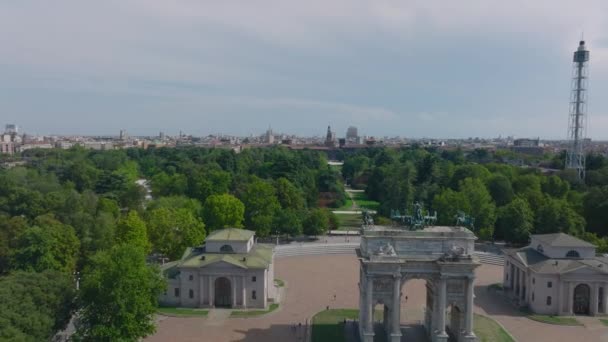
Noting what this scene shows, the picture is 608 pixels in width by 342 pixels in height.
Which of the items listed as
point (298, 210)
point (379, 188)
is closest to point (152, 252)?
point (298, 210)

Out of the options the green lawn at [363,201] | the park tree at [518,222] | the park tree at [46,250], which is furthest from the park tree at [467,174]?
the park tree at [46,250]

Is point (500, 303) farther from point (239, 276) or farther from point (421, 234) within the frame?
point (239, 276)

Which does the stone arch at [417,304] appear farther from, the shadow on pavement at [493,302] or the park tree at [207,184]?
the park tree at [207,184]

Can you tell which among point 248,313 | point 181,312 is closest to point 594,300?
point 248,313

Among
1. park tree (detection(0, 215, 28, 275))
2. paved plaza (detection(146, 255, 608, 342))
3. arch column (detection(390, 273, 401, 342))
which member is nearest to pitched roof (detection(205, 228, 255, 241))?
paved plaza (detection(146, 255, 608, 342))

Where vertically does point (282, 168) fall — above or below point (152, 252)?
above

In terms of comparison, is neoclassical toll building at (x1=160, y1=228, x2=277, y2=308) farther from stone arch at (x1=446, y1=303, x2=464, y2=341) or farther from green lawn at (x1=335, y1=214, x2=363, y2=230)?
A: green lawn at (x1=335, y1=214, x2=363, y2=230)
